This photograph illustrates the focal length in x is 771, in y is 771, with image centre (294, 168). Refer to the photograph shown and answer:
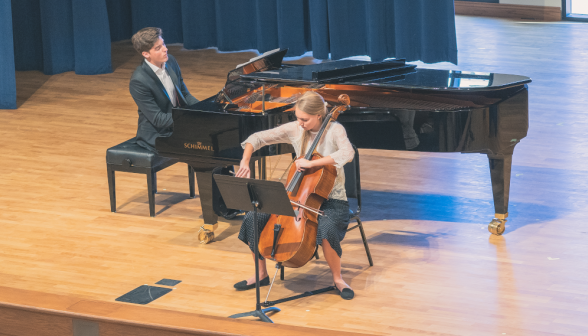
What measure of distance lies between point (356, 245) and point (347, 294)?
72 centimetres

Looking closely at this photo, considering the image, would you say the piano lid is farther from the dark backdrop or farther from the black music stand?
the dark backdrop

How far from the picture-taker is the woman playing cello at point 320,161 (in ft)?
12.1

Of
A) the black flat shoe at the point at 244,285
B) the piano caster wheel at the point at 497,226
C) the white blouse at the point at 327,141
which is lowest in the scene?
the black flat shoe at the point at 244,285

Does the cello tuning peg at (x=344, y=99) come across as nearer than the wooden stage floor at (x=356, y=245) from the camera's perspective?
No

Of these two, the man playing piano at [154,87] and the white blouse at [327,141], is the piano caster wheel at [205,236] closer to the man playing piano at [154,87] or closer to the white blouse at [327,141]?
the man playing piano at [154,87]

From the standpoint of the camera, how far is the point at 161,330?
Result: 2117 mm

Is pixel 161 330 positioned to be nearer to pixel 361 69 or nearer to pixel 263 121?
pixel 263 121

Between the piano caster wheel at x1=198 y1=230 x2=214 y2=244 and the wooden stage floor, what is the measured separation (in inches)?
1.3

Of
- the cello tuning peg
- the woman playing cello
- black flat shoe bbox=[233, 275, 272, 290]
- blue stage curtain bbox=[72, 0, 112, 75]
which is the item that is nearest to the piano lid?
the cello tuning peg

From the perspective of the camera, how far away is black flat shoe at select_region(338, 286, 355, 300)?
378cm

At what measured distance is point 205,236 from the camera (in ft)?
14.8

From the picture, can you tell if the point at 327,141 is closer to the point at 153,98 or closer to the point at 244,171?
the point at 244,171

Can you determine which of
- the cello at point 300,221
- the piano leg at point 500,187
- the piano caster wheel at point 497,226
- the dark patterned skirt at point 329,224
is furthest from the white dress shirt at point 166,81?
the piano caster wheel at point 497,226

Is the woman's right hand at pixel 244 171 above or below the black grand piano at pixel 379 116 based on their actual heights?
below
